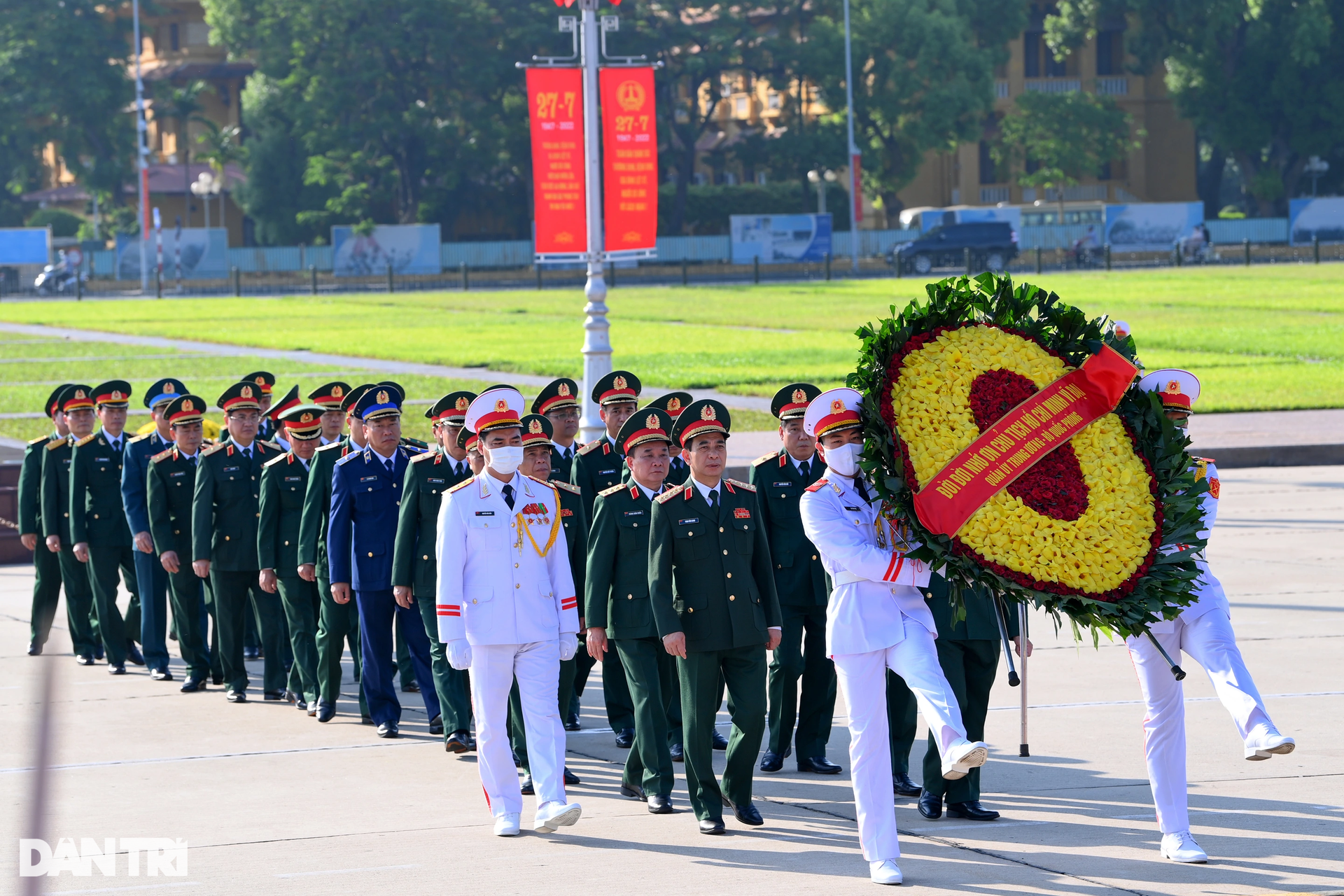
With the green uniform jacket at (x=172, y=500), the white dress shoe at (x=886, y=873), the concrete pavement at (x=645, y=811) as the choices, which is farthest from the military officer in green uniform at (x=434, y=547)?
the white dress shoe at (x=886, y=873)

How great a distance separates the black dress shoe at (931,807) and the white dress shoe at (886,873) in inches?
39.9

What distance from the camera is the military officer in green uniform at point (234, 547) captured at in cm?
1035

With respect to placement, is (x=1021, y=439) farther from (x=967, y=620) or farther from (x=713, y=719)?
(x=713, y=719)

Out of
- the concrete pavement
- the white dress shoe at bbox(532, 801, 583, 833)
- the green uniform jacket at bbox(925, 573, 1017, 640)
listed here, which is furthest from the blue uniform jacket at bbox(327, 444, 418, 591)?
the green uniform jacket at bbox(925, 573, 1017, 640)

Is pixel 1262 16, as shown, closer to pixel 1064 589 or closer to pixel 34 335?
pixel 34 335

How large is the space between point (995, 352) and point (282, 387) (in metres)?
20.9

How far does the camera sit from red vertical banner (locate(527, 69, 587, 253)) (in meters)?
17.2

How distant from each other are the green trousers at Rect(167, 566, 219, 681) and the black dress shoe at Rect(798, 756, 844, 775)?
409 centimetres

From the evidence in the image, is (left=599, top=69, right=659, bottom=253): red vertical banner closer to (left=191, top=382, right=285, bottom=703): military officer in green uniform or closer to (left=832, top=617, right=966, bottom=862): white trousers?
(left=191, top=382, right=285, bottom=703): military officer in green uniform

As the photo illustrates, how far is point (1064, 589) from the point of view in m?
6.12

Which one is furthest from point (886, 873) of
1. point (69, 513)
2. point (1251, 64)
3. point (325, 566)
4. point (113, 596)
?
point (1251, 64)

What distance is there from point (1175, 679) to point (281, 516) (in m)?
5.42

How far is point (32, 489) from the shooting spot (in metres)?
12.1

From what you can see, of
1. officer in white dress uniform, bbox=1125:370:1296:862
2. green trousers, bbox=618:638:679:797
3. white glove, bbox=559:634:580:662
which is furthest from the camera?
green trousers, bbox=618:638:679:797
